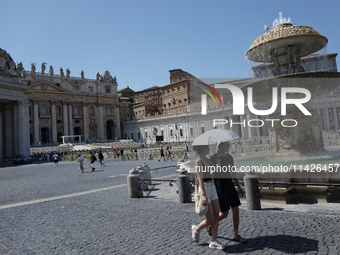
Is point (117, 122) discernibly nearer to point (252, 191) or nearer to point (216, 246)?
point (252, 191)

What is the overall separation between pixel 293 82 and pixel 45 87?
62976mm

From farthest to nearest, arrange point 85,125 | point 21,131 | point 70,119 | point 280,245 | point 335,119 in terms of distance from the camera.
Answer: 1. point 85,125
2. point 70,119
3. point 335,119
4. point 21,131
5. point 280,245

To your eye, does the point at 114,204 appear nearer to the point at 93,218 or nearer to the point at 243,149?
A: the point at 93,218

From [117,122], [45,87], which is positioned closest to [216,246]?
[45,87]

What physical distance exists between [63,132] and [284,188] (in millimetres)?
A: 64647

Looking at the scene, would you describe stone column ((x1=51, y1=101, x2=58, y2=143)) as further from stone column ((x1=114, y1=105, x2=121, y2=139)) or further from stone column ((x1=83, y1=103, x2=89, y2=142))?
stone column ((x1=114, y1=105, x2=121, y2=139))

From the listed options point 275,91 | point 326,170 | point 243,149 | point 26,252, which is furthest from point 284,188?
point 243,149

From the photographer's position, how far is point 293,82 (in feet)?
27.5

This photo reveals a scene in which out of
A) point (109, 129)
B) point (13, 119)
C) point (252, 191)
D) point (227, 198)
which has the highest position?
point (109, 129)

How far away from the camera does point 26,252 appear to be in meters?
4.42

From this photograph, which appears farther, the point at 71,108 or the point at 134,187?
the point at 71,108

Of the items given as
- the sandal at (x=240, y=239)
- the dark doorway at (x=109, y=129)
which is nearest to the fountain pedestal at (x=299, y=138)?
the sandal at (x=240, y=239)

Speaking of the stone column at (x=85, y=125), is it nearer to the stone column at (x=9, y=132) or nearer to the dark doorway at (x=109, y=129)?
the dark doorway at (x=109, y=129)

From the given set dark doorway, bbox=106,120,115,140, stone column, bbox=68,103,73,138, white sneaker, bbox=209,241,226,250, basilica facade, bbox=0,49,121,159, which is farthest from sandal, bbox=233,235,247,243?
dark doorway, bbox=106,120,115,140
